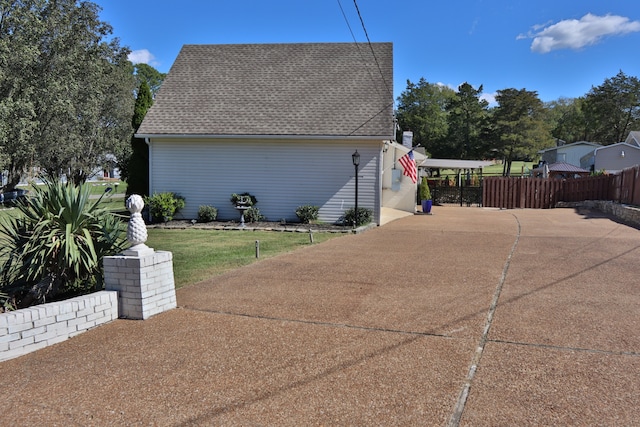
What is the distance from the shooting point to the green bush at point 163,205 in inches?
608

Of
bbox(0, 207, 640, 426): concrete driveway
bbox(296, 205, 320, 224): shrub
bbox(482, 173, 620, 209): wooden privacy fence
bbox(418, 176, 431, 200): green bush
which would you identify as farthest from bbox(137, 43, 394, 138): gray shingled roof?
bbox(482, 173, 620, 209): wooden privacy fence

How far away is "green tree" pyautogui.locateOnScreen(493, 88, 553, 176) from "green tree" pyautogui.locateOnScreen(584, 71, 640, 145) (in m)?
17.1

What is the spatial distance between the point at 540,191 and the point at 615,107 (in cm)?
4586

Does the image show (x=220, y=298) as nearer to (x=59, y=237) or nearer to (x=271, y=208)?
(x=59, y=237)

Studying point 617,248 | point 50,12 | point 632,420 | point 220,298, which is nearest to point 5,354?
point 220,298

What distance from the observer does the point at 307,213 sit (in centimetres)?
1523

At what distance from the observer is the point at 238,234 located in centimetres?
1334

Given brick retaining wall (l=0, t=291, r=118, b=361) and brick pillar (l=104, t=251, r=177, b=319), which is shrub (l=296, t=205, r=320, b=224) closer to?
brick pillar (l=104, t=251, r=177, b=319)

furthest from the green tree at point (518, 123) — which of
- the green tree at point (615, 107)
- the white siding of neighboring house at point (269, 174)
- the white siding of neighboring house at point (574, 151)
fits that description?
the white siding of neighboring house at point (269, 174)

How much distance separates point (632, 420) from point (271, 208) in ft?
44.5

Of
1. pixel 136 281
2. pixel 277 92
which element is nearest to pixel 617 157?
pixel 277 92

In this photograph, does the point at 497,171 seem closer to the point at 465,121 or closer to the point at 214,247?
the point at 465,121

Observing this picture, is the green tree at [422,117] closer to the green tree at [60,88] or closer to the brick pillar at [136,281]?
the green tree at [60,88]

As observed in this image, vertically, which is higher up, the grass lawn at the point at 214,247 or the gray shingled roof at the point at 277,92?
the gray shingled roof at the point at 277,92
